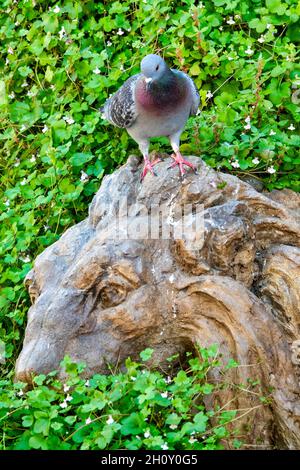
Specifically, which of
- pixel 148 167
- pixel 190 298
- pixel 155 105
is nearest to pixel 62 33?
pixel 155 105

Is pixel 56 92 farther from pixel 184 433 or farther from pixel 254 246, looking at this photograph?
pixel 184 433

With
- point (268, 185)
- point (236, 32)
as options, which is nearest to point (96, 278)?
point (268, 185)

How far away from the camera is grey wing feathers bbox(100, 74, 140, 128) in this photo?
5109 mm

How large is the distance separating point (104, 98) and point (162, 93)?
1.55 metres

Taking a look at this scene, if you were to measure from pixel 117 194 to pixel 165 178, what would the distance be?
31 cm

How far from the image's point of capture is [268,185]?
5469 mm

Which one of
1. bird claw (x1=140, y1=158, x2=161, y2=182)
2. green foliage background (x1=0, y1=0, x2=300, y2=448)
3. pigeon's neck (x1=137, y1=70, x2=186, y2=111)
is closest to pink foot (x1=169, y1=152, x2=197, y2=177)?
bird claw (x1=140, y1=158, x2=161, y2=182)

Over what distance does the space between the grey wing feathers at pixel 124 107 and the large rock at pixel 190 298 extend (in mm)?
706

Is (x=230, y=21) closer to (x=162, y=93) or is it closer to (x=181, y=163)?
(x=162, y=93)

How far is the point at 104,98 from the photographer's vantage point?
6371 millimetres

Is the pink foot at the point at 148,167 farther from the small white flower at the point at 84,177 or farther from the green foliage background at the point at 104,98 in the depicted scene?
the small white flower at the point at 84,177

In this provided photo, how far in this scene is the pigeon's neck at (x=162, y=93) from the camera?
4.88 metres

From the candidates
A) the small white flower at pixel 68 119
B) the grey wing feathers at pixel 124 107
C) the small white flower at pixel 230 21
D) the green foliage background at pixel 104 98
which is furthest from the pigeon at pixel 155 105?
the small white flower at pixel 230 21

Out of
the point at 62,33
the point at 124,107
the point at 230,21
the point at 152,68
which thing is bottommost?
the point at 230,21
